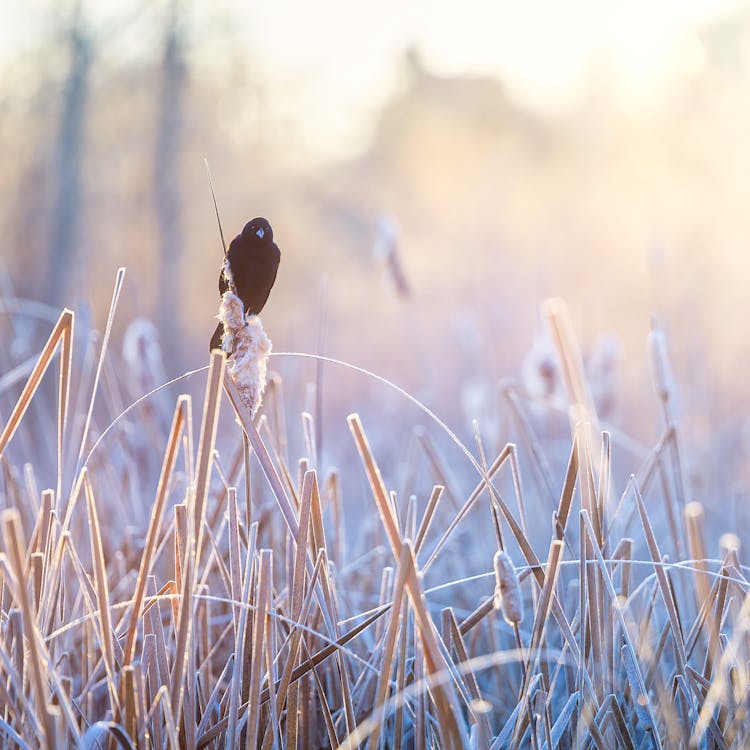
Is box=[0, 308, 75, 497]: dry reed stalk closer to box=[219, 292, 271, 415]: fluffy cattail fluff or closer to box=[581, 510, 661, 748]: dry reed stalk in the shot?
box=[219, 292, 271, 415]: fluffy cattail fluff

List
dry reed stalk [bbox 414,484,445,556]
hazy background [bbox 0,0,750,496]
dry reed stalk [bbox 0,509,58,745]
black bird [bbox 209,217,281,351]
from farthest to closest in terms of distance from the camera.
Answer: hazy background [bbox 0,0,750,496] → dry reed stalk [bbox 414,484,445,556] → black bird [bbox 209,217,281,351] → dry reed stalk [bbox 0,509,58,745]

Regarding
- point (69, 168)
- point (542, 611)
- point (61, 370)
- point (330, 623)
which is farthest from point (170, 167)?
point (542, 611)

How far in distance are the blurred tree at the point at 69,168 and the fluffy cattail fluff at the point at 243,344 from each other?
5.73 metres

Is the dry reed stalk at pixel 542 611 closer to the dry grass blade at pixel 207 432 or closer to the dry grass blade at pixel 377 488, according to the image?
the dry grass blade at pixel 377 488

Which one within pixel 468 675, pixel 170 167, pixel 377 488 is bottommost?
pixel 468 675

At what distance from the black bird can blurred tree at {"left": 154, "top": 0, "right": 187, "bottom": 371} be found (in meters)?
6.19

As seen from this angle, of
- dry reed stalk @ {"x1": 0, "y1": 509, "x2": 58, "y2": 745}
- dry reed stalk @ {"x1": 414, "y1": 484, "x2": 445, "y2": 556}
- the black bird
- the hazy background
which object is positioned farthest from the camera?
the hazy background

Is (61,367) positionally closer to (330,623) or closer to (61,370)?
(61,370)

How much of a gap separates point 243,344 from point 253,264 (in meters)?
0.07

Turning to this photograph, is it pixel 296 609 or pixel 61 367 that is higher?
pixel 61 367

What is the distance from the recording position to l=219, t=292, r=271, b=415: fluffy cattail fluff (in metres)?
0.69

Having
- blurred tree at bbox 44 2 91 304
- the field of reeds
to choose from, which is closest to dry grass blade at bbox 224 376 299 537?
the field of reeds

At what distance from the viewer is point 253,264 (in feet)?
2.34

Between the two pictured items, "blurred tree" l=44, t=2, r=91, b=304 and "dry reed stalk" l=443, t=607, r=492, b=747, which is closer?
"dry reed stalk" l=443, t=607, r=492, b=747
